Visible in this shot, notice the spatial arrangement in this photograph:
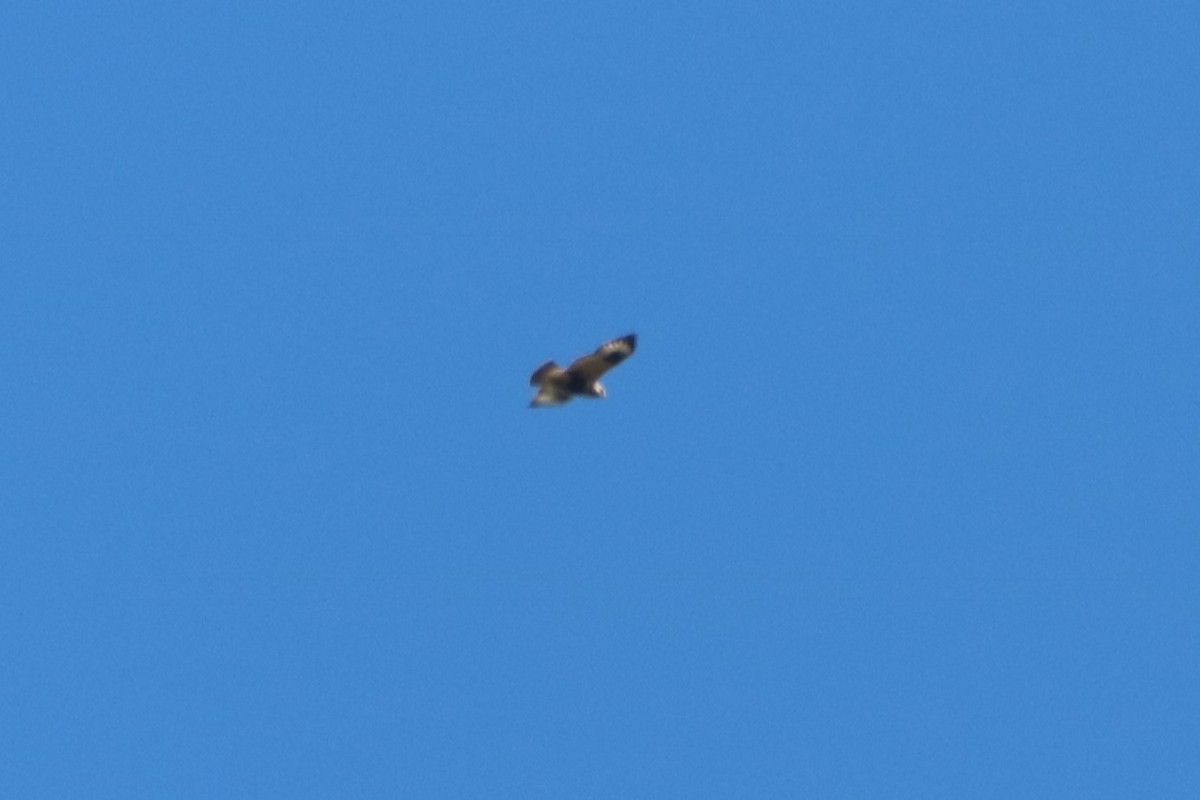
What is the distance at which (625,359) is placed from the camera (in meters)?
75.1

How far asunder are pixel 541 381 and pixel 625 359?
1238 mm

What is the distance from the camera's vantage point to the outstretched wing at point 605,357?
245ft

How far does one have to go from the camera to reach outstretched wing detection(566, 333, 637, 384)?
74.8 metres

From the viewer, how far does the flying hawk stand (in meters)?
74.8

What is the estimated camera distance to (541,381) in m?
74.9

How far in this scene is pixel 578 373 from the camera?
2950 inches

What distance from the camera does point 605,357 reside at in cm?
7488

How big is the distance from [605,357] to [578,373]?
1.46 feet

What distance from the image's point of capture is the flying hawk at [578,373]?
7475 cm
